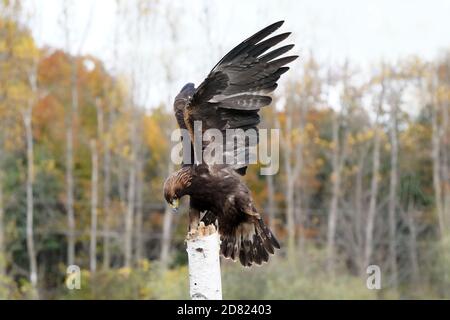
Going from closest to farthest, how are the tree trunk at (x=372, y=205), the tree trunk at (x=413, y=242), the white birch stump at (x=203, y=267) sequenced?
the white birch stump at (x=203, y=267), the tree trunk at (x=413, y=242), the tree trunk at (x=372, y=205)

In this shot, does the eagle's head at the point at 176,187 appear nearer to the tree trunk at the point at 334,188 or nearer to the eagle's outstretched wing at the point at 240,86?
the eagle's outstretched wing at the point at 240,86

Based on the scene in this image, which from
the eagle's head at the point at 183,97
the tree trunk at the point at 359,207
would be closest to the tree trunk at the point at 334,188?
the tree trunk at the point at 359,207

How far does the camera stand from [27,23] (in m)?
22.0

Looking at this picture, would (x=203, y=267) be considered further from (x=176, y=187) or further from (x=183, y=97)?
(x=183, y=97)

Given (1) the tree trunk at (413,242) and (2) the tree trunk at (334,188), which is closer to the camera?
(1) the tree trunk at (413,242)

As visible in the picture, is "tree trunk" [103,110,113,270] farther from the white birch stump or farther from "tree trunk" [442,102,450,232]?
the white birch stump

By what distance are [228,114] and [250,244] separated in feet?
4.43

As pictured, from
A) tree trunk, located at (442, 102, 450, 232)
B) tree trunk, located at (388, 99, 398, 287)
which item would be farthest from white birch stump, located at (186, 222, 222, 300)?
tree trunk, located at (442, 102, 450, 232)

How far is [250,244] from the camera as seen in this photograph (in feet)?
22.7

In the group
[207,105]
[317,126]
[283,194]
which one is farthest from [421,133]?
[207,105]

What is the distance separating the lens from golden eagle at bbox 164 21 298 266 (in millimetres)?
6023

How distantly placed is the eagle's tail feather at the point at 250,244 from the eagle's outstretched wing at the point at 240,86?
101cm

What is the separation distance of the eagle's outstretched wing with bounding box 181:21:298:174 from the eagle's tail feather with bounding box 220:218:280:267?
3.31ft

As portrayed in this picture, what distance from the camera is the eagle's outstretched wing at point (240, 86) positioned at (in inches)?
236
